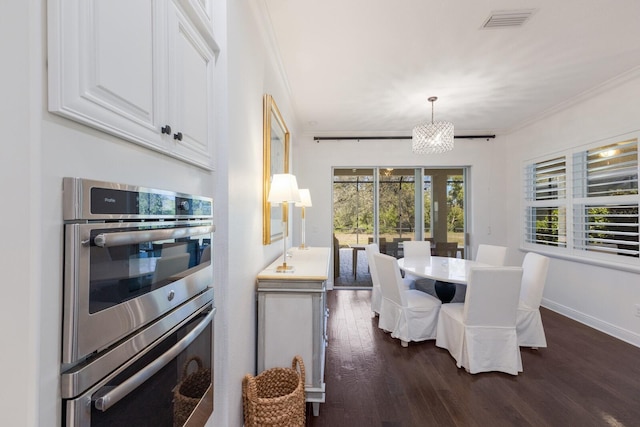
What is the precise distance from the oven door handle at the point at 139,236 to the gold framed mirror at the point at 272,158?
116 centimetres

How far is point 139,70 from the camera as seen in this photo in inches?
32.1

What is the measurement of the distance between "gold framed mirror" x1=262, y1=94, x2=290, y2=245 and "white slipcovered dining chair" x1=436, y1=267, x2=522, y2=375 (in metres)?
1.71

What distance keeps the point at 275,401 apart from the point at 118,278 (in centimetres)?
115

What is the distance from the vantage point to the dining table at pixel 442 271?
9.49 feet

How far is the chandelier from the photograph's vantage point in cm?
343

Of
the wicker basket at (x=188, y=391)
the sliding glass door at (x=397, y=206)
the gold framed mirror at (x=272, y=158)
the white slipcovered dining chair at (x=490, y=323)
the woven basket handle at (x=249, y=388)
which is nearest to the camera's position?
the wicker basket at (x=188, y=391)

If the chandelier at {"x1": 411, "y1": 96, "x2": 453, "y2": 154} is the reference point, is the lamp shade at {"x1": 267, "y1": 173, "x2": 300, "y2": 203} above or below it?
below

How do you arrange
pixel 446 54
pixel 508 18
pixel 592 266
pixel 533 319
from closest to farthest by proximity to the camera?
pixel 508 18
pixel 446 54
pixel 533 319
pixel 592 266

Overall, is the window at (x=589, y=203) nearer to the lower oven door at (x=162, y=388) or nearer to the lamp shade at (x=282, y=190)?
the lamp shade at (x=282, y=190)

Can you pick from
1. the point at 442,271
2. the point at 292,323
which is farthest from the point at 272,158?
the point at 442,271

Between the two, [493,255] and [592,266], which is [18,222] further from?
[592,266]

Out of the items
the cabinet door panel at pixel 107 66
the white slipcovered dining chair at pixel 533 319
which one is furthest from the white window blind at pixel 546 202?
the cabinet door panel at pixel 107 66

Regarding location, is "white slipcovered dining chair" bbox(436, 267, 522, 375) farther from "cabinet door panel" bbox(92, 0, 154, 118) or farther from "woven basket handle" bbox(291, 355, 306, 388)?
"cabinet door panel" bbox(92, 0, 154, 118)

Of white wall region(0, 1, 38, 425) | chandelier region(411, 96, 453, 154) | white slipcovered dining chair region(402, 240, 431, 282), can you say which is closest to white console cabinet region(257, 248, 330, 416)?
white wall region(0, 1, 38, 425)
